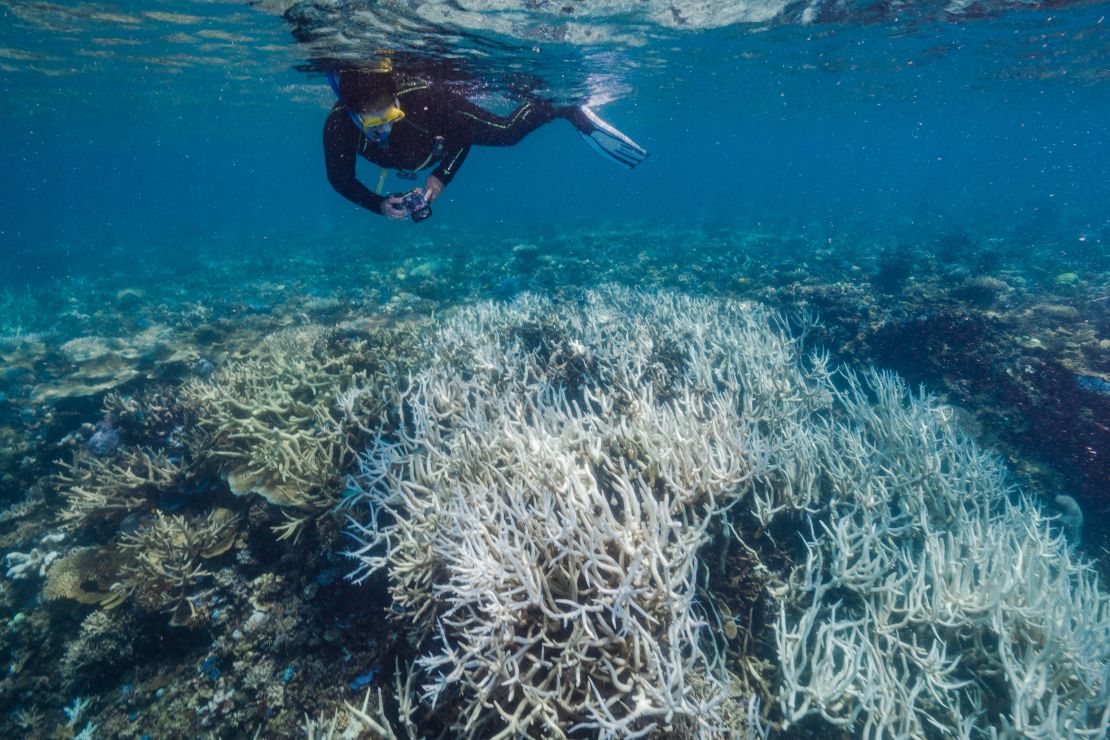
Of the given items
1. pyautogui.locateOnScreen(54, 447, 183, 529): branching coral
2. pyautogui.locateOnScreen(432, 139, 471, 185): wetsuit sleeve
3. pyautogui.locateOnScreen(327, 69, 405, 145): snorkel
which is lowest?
pyautogui.locateOnScreen(54, 447, 183, 529): branching coral

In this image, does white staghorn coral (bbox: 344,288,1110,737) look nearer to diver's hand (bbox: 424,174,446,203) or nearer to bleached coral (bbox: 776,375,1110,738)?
bleached coral (bbox: 776,375,1110,738)

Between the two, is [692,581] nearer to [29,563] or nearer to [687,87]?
[29,563]

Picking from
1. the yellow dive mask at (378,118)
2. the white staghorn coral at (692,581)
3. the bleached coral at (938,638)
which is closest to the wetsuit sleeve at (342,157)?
the yellow dive mask at (378,118)

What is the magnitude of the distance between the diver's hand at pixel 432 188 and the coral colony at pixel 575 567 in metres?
1.98

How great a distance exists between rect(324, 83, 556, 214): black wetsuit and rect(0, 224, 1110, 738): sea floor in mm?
2305

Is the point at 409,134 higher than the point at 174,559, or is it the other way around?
the point at 409,134

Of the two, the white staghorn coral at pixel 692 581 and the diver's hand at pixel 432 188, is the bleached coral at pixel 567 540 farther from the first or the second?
the diver's hand at pixel 432 188

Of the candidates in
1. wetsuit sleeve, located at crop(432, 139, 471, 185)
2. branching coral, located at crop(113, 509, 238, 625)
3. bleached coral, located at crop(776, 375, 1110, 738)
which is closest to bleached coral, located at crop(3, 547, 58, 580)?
branching coral, located at crop(113, 509, 238, 625)

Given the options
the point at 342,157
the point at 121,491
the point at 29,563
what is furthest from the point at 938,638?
the point at 29,563

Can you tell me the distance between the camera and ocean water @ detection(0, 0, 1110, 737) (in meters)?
2.96

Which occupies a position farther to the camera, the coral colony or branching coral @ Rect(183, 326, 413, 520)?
branching coral @ Rect(183, 326, 413, 520)

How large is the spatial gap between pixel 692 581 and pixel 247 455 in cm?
472

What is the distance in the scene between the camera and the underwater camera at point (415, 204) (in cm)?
511

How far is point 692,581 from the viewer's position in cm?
276
